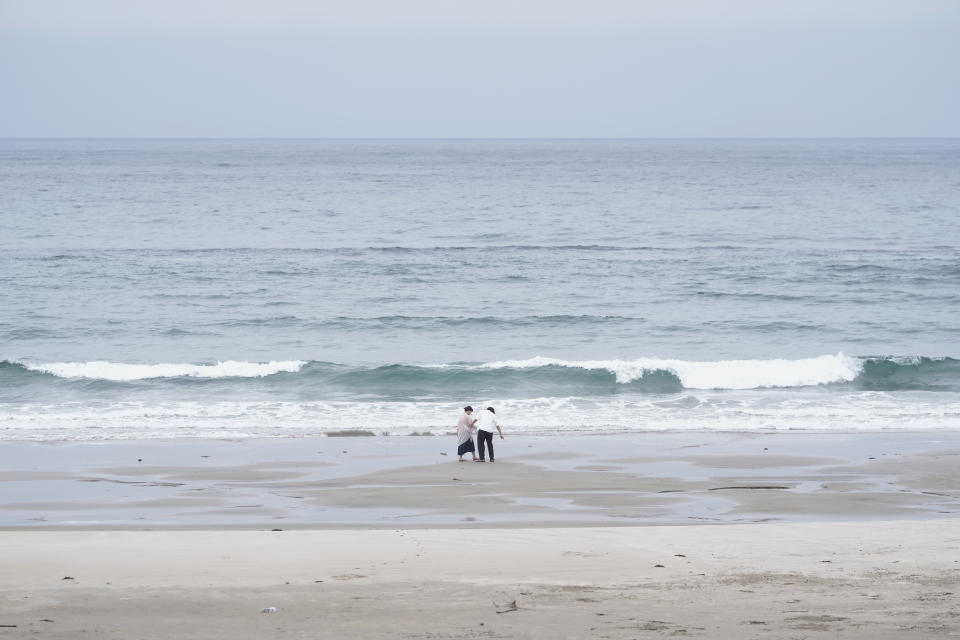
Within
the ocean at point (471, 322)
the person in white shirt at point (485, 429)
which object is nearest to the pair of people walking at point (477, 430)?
the person in white shirt at point (485, 429)

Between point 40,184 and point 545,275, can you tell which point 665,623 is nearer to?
point 545,275

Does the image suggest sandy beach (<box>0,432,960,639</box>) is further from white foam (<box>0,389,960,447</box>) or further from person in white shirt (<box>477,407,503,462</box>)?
white foam (<box>0,389,960,447</box>)

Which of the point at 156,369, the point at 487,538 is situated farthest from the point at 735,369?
the point at 487,538

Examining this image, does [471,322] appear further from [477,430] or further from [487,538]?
[487,538]

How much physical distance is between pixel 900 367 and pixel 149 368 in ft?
58.7

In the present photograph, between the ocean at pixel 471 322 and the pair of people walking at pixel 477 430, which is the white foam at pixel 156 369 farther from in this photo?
the pair of people walking at pixel 477 430

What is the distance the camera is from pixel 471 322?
1215 inches

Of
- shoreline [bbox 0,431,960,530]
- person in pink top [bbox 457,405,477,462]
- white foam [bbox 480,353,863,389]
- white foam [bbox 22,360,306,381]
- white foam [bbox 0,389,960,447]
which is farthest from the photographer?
white foam [bbox 22,360,306,381]

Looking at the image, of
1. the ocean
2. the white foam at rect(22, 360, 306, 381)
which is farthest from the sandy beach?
the white foam at rect(22, 360, 306, 381)

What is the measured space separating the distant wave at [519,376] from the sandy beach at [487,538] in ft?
16.2

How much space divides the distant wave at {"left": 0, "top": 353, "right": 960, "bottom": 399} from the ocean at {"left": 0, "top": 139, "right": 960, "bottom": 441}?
71 millimetres

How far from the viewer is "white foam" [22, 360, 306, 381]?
2441cm

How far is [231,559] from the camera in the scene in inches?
416

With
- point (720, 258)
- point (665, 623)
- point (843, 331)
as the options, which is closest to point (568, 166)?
point (720, 258)
